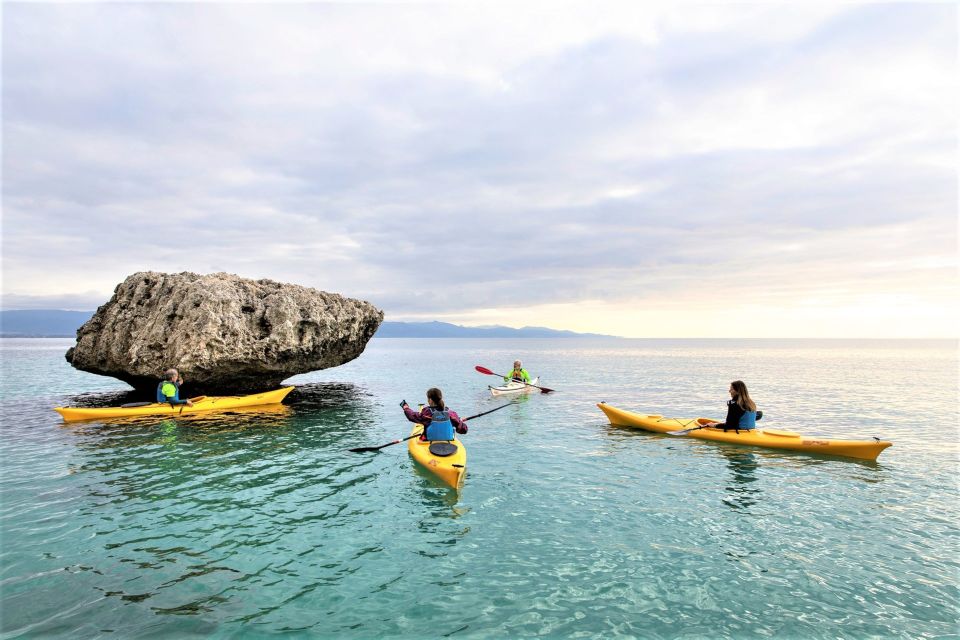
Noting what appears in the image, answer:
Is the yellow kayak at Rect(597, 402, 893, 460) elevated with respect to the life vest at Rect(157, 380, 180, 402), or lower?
lower

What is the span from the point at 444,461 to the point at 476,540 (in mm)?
3381

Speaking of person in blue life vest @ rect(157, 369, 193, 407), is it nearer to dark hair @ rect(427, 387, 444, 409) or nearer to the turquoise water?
the turquoise water

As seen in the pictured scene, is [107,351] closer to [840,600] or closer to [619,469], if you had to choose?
[619,469]

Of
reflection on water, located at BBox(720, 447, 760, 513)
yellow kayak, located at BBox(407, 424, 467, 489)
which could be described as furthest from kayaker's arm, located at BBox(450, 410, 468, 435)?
reflection on water, located at BBox(720, 447, 760, 513)

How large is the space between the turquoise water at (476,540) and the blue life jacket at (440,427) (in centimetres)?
114

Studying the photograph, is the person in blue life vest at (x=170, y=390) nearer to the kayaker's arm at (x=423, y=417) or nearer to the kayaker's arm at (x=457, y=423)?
the kayaker's arm at (x=423, y=417)

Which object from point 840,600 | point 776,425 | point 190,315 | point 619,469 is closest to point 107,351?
point 190,315

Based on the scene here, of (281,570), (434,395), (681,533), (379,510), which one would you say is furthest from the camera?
(434,395)

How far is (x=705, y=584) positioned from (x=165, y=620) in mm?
7834

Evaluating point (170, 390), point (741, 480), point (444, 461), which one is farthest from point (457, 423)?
point (170, 390)

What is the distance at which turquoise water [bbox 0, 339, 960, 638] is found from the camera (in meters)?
6.18

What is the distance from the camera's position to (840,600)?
6.58 m

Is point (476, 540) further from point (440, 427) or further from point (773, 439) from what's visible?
point (773, 439)

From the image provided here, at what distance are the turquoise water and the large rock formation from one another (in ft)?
19.0
